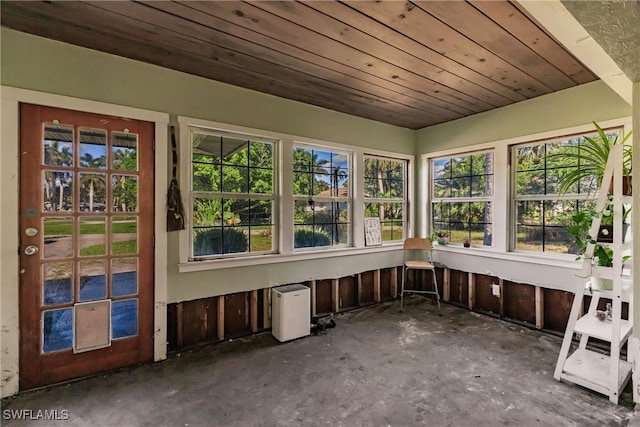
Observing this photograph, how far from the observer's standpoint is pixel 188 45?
2180 millimetres

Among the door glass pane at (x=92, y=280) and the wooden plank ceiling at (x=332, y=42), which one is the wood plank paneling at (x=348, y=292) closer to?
the wooden plank ceiling at (x=332, y=42)

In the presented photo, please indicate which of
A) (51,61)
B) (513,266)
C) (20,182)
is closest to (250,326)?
(20,182)

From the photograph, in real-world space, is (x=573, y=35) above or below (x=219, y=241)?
above

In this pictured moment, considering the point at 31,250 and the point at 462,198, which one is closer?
the point at 31,250

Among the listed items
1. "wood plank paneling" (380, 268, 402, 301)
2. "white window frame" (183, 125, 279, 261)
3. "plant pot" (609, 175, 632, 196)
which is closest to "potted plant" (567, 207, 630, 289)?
"plant pot" (609, 175, 632, 196)

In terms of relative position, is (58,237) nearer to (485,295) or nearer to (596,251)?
(596,251)

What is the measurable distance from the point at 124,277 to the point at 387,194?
331 cm

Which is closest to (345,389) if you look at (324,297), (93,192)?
(324,297)

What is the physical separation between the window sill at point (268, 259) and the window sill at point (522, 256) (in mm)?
879

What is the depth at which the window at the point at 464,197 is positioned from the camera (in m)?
3.71

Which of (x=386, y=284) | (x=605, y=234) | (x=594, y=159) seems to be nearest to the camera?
(x=605, y=234)

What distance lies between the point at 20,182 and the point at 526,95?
4.59 m

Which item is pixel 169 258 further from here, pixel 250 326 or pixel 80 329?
pixel 250 326

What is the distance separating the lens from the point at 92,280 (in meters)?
2.30
